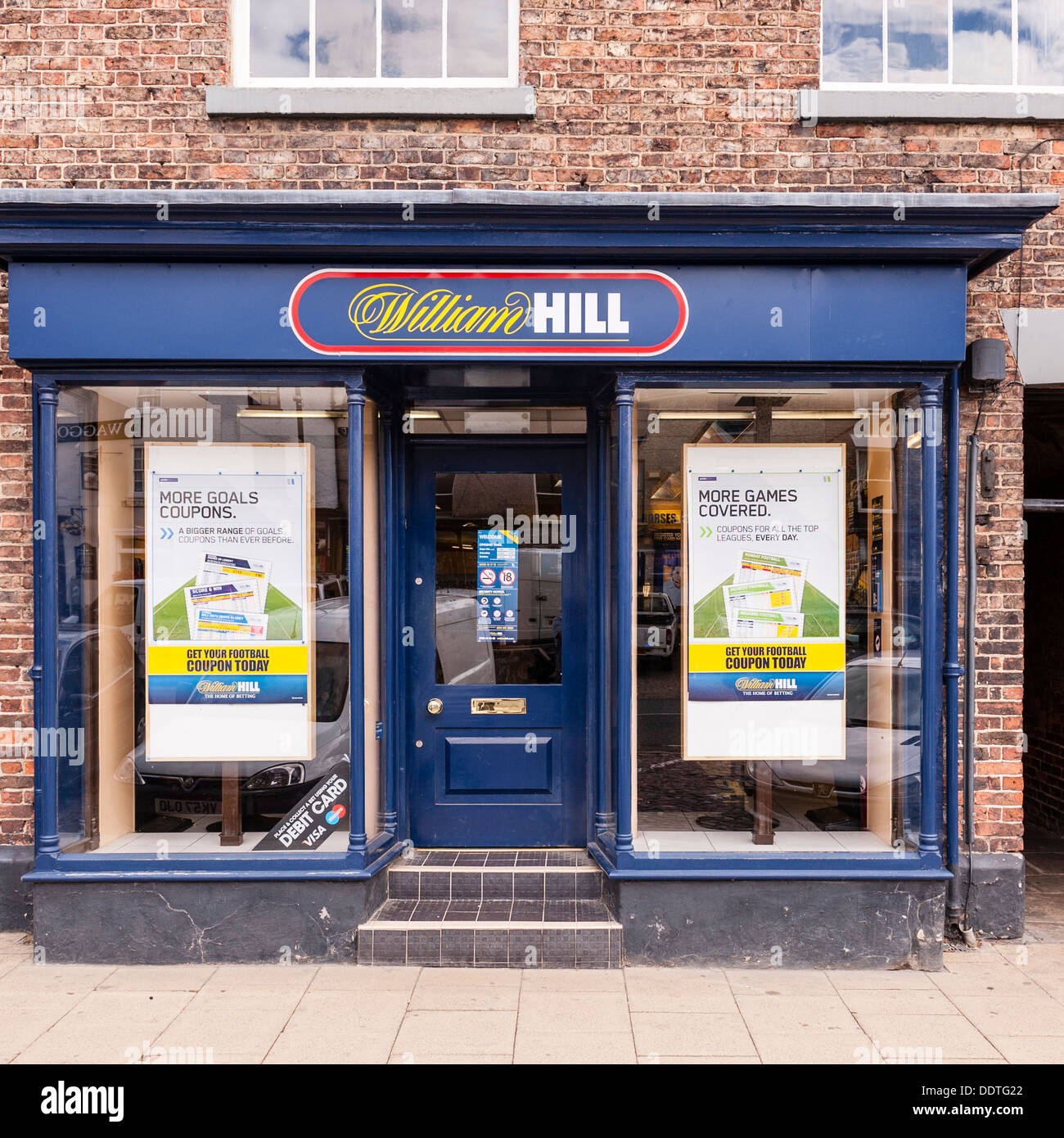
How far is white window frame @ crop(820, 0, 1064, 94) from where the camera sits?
17.9 ft

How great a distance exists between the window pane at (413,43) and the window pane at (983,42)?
321 centimetres

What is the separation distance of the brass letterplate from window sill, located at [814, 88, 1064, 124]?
390 centimetres

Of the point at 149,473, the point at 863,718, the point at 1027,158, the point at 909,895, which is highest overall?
the point at 1027,158

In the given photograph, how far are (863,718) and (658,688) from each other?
1.24 m

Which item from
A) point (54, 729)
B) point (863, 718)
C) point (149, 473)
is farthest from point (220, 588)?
point (863, 718)

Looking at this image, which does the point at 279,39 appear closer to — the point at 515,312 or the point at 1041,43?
the point at 515,312

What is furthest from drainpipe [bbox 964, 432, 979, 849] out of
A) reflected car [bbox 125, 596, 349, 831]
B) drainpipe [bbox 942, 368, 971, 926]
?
reflected car [bbox 125, 596, 349, 831]

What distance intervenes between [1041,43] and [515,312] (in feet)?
12.5

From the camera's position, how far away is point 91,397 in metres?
5.22

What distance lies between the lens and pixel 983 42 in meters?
5.56

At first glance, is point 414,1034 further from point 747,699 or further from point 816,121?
point 816,121

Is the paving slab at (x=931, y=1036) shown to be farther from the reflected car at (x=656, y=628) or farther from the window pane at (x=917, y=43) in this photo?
the window pane at (x=917, y=43)

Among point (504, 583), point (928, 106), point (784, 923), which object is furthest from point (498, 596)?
point (928, 106)

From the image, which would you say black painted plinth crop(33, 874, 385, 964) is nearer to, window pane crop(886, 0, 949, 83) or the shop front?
the shop front
